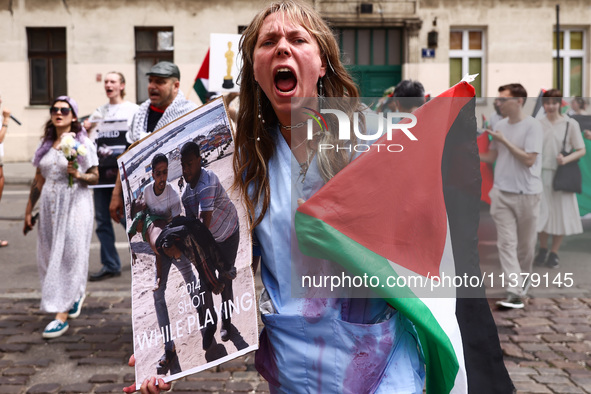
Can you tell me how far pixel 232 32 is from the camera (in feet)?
69.8

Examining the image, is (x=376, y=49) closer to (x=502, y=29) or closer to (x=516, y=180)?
(x=502, y=29)

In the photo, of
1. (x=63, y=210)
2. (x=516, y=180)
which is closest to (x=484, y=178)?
(x=516, y=180)

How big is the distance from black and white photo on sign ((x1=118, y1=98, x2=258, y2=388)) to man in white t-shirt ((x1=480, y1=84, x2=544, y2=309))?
5.49 feet

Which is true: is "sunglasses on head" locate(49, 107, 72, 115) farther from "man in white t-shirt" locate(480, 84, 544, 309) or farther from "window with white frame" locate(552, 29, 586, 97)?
"window with white frame" locate(552, 29, 586, 97)

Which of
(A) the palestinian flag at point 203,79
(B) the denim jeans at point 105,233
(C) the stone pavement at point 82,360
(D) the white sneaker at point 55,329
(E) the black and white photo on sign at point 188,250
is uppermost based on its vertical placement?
(A) the palestinian flag at point 203,79

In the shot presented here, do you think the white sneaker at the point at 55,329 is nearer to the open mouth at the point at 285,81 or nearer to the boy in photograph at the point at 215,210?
the boy in photograph at the point at 215,210

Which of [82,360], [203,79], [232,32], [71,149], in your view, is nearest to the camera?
[82,360]

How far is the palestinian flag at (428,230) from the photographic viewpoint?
1976 mm

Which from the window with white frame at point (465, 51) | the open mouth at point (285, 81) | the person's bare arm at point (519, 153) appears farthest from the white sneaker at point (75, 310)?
the window with white frame at point (465, 51)

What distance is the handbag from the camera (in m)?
3.35

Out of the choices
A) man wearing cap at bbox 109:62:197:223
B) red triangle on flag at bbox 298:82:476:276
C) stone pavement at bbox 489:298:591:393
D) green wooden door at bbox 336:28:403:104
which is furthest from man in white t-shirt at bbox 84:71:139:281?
green wooden door at bbox 336:28:403:104

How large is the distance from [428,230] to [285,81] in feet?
1.92

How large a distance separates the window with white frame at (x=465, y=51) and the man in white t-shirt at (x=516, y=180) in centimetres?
1683

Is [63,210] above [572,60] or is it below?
below
